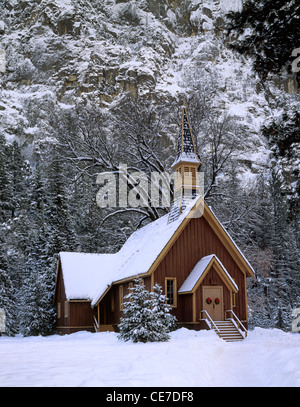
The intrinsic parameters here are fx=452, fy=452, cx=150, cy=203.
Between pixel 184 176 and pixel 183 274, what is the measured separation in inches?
230

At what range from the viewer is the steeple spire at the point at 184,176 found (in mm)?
24500

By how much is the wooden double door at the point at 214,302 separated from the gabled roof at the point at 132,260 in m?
2.62

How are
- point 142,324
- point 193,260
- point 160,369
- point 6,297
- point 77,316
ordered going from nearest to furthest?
point 160,369 → point 142,324 → point 193,260 → point 77,316 → point 6,297

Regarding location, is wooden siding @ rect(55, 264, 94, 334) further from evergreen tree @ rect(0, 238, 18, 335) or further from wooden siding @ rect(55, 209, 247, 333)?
evergreen tree @ rect(0, 238, 18, 335)

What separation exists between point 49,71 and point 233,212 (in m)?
108

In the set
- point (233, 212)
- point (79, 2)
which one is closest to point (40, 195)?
point (233, 212)

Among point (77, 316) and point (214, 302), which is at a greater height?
point (214, 302)

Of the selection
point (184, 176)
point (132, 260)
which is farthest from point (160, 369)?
point (184, 176)

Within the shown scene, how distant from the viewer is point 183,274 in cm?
2234

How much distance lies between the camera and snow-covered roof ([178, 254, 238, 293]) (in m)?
21.2

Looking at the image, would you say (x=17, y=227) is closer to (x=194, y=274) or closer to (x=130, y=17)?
Result: (x=194, y=274)

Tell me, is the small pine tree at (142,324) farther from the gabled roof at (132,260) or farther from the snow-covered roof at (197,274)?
the snow-covered roof at (197,274)

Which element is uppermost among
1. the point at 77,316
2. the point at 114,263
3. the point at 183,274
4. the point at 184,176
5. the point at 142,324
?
the point at 184,176

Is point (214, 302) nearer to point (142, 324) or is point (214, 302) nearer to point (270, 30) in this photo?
point (142, 324)
